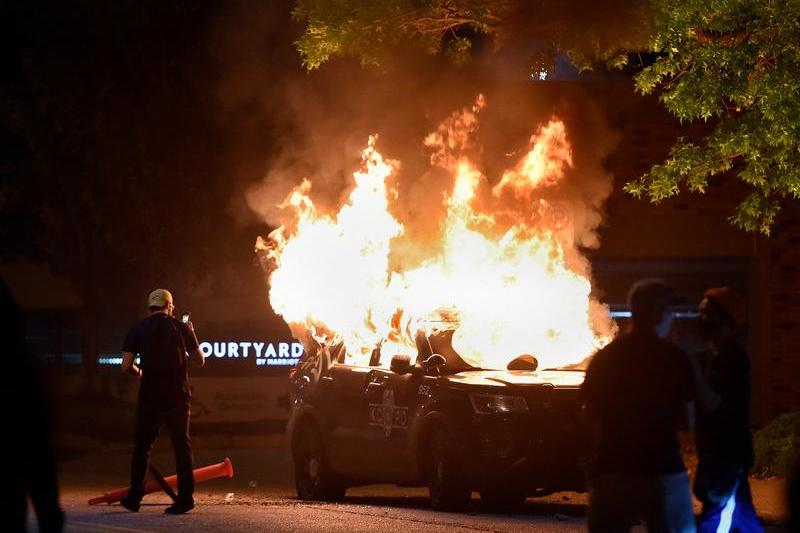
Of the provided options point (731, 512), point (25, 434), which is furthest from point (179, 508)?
point (25, 434)

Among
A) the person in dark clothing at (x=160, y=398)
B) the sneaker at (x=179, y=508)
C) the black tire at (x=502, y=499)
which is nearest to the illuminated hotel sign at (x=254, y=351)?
the black tire at (x=502, y=499)

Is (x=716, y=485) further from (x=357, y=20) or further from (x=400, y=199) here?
(x=400, y=199)

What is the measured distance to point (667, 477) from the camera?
6.26 metres

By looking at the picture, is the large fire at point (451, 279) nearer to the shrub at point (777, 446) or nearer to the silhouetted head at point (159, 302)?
the shrub at point (777, 446)

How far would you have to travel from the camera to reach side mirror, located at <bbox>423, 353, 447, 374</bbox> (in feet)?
40.9

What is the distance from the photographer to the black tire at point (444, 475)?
11922 millimetres

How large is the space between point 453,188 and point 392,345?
9.85ft

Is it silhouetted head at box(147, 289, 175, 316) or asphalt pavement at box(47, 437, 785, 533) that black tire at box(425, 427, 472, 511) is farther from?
silhouetted head at box(147, 289, 175, 316)

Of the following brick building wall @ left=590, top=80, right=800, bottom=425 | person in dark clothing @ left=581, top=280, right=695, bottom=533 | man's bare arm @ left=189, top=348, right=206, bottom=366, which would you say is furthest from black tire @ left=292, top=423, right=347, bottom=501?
brick building wall @ left=590, top=80, right=800, bottom=425

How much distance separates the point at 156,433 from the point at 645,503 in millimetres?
6350

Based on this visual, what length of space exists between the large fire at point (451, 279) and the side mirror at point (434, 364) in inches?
17.4

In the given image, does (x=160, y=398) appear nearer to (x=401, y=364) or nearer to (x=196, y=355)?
(x=196, y=355)

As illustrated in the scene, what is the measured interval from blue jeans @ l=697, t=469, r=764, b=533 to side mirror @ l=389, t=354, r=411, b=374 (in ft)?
16.2

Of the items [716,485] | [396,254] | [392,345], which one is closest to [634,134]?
[396,254]
